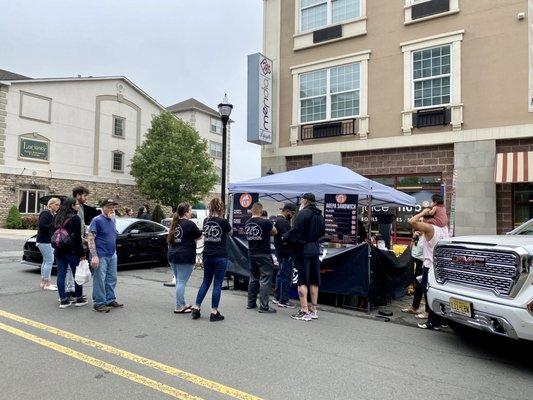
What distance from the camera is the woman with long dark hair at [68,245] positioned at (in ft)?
Answer: 22.3

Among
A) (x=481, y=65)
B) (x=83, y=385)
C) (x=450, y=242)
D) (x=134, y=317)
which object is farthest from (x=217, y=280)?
(x=481, y=65)

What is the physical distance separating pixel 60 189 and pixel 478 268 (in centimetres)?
3114

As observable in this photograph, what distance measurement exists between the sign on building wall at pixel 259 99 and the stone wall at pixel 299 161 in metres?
1.08

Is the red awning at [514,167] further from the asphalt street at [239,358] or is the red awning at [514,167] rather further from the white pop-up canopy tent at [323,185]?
the asphalt street at [239,358]

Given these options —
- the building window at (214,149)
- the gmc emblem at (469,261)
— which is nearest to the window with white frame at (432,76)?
the gmc emblem at (469,261)

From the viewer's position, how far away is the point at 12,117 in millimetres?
28469

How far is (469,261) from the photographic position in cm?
515

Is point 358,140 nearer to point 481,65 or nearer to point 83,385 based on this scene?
point 481,65

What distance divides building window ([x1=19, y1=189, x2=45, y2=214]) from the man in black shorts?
27.8 meters

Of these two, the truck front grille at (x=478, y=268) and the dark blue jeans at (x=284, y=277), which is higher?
the truck front grille at (x=478, y=268)

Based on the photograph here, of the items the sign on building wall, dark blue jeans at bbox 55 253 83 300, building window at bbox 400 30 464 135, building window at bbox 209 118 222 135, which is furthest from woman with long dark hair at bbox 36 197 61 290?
building window at bbox 209 118 222 135

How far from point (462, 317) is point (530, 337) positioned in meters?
0.79

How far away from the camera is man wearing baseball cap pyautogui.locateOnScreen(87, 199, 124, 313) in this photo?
21.8 ft

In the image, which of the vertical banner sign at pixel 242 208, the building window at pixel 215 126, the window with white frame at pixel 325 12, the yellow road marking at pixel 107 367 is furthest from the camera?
the building window at pixel 215 126
